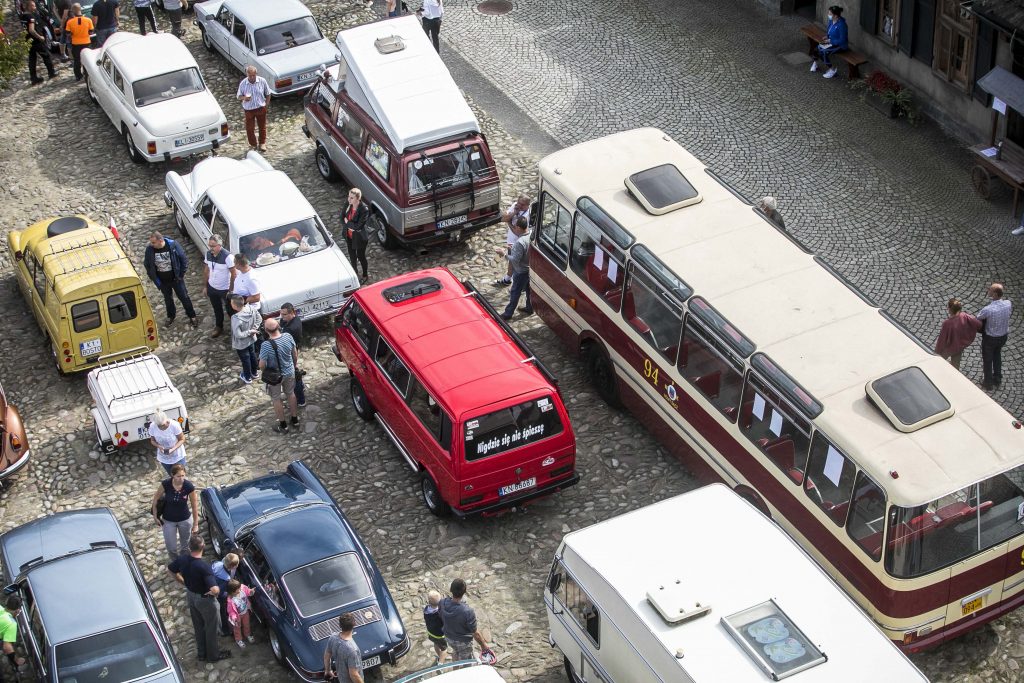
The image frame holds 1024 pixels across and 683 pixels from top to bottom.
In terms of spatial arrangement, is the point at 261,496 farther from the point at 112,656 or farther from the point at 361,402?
the point at 361,402

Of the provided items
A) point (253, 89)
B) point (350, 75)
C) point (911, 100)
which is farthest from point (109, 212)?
point (911, 100)

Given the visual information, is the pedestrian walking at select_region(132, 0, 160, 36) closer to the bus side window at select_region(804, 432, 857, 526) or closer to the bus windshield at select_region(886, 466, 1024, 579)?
the bus side window at select_region(804, 432, 857, 526)

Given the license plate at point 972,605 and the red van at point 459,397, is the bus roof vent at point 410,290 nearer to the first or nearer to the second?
the red van at point 459,397

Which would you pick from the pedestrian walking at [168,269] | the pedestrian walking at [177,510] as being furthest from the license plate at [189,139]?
the pedestrian walking at [177,510]

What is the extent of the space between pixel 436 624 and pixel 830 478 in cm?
472

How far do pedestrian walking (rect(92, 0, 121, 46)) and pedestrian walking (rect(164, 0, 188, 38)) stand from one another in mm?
1105

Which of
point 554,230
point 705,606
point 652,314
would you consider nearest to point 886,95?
point 554,230

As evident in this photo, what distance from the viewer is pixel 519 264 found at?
20750 millimetres

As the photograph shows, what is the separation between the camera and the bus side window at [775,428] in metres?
15.4

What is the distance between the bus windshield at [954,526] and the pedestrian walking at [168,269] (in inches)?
464

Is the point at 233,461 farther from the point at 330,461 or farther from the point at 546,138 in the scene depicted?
the point at 546,138

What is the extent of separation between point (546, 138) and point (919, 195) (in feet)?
22.9

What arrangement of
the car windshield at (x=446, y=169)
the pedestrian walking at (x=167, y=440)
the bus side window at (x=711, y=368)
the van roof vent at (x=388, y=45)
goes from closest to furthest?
the bus side window at (x=711, y=368) → the pedestrian walking at (x=167, y=440) → the car windshield at (x=446, y=169) → the van roof vent at (x=388, y=45)

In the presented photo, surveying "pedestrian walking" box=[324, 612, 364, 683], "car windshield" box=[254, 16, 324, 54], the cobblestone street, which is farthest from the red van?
"car windshield" box=[254, 16, 324, 54]
